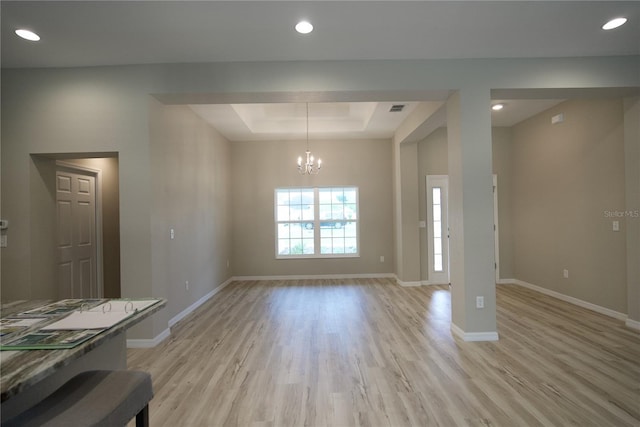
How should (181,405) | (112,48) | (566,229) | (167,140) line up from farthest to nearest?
(566,229) < (167,140) < (112,48) < (181,405)

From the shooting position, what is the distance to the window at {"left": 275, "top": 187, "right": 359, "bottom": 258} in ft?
20.7

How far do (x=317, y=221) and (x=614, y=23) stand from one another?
193 inches

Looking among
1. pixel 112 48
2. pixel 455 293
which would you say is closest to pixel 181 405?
pixel 455 293

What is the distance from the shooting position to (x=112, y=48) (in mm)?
2828

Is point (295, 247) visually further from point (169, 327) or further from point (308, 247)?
point (169, 327)

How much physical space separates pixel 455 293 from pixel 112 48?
14.0 feet

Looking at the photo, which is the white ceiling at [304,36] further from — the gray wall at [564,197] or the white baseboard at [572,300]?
the white baseboard at [572,300]

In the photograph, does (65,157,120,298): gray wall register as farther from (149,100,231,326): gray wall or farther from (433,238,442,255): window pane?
(433,238,442,255): window pane

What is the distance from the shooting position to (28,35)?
2.58m

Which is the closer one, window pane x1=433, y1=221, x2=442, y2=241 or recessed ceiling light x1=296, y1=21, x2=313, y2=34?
recessed ceiling light x1=296, y1=21, x2=313, y2=34

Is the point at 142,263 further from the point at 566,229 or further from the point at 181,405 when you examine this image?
the point at 566,229

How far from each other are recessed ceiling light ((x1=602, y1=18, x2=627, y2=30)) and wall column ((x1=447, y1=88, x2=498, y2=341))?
3.24 feet

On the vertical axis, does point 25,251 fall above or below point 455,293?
above

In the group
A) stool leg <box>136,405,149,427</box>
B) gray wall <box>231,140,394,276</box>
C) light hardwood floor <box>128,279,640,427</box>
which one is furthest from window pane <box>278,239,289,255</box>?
stool leg <box>136,405,149,427</box>
